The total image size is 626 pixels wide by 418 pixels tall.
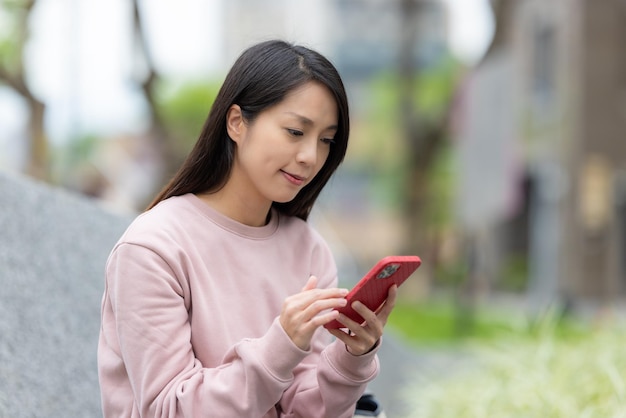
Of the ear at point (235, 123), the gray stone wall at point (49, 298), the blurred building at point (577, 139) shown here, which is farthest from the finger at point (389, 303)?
the blurred building at point (577, 139)

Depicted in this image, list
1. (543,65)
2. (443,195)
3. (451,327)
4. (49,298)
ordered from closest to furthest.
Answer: (49,298)
(451,327)
(543,65)
(443,195)

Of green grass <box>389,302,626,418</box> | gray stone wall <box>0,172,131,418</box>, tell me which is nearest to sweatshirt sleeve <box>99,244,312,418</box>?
gray stone wall <box>0,172,131,418</box>

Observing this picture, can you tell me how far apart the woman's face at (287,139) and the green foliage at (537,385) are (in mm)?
1781

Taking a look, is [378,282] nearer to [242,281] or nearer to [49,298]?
[242,281]

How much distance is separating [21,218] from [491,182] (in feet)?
20.6

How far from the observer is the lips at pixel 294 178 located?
2.01 m

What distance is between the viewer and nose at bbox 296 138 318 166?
197 cm

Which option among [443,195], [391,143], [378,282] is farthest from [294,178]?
[443,195]

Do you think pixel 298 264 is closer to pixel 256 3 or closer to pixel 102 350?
pixel 102 350

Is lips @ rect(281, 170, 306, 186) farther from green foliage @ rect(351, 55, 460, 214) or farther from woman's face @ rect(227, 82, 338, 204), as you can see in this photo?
green foliage @ rect(351, 55, 460, 214)

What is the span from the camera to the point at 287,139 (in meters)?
1.96

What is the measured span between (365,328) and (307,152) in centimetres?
36

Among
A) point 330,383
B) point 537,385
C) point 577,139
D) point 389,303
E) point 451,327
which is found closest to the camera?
point 389,303

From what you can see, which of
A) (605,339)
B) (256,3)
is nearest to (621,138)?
(605,339)
